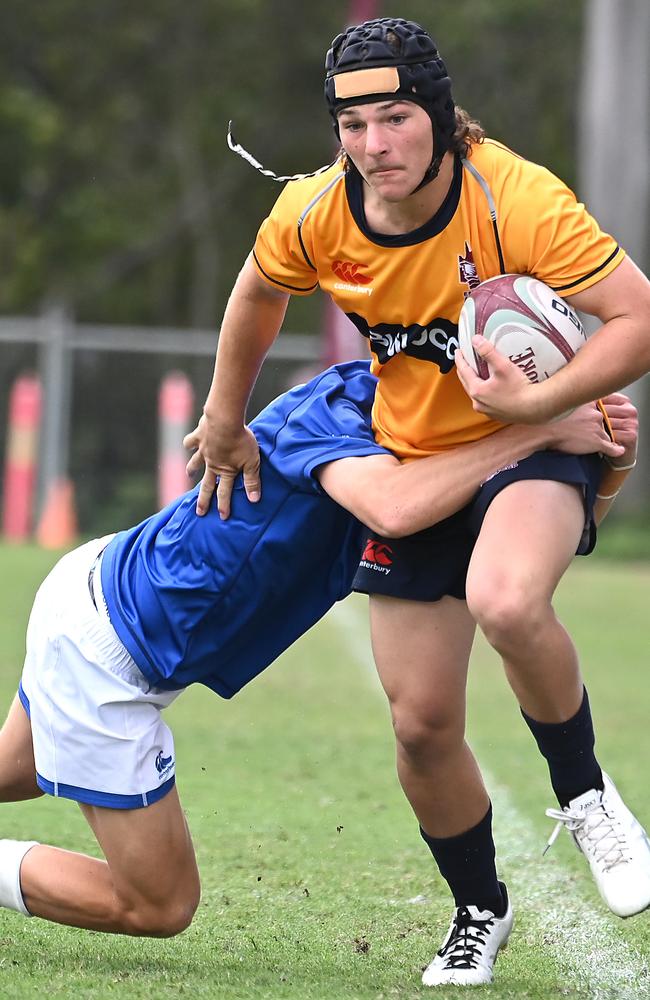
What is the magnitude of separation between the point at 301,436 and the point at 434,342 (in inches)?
16.9

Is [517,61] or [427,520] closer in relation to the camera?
[427,520]

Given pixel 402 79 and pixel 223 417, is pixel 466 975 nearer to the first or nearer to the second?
pixel 223 417

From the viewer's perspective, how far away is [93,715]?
4074mm

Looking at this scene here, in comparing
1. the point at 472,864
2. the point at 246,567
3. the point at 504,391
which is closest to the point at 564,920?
the point at 472,864

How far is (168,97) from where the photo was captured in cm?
3306

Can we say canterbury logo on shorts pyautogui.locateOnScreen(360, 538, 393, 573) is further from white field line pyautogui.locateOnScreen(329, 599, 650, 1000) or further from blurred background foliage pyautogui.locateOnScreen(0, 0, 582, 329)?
blurred background foliage pyautogui.locateOnScreen(0, 0, 582, 329)

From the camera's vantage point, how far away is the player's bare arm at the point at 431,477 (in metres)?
3.96

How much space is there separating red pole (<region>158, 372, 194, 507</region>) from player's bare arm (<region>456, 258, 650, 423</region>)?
568 inches

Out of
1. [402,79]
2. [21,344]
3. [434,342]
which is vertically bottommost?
[21,344]

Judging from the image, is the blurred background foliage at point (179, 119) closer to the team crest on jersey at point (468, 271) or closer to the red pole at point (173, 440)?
the red pole at point (173, 440)

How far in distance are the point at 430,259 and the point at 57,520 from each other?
14.4m

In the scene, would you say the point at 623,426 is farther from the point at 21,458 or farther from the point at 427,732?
the point at 21,458

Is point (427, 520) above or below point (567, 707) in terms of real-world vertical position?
above

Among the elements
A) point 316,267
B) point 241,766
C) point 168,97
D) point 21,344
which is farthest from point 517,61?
point 316,267
